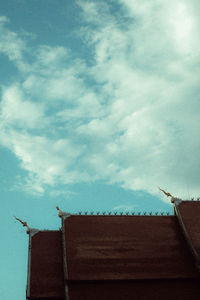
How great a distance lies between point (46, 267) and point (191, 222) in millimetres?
15567

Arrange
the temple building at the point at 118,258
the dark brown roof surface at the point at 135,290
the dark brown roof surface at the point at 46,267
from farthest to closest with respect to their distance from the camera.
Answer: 1. the dark brown roof surface at the point at 46,267
2. the temple building at the point at 118,258
3. the dark brown roof surface at the point at 135,290

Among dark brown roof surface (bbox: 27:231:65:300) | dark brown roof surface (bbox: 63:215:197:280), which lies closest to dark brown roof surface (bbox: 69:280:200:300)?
dark brown roof surface (bbox: 63:215:197:280)

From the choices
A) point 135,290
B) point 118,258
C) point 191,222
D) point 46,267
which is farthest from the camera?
point 191,222

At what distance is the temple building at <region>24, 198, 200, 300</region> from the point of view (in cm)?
2847

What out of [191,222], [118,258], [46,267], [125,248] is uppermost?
[191,222]

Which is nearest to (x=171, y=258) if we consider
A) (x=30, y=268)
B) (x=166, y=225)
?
(x=166, y=225)

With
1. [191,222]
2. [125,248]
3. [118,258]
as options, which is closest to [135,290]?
[118,258]

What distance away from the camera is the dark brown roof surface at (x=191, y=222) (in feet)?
105

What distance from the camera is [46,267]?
102 ft

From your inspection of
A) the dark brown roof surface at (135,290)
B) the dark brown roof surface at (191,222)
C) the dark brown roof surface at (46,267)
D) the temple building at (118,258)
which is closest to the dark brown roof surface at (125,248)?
the temple building at (118,258)

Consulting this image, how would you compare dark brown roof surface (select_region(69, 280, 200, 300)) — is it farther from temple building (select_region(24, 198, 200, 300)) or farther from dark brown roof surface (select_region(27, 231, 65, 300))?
dark brown roof surface (select_region(27, 231, 65, 300))

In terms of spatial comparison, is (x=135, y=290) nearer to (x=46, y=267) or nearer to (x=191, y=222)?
(x=46, y=267)

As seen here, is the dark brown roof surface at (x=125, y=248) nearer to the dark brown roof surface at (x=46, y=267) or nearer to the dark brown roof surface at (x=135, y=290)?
the dark brown roof surface at (x=135, y=290)

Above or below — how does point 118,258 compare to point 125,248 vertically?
below
